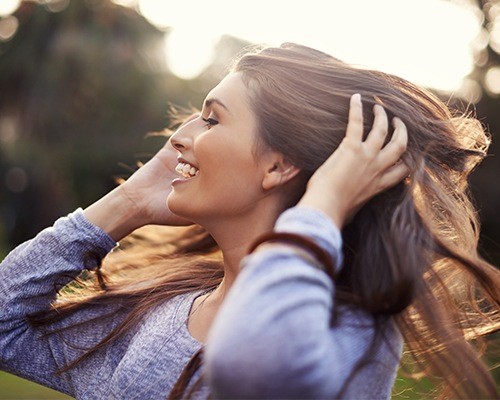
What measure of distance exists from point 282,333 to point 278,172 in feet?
2.43

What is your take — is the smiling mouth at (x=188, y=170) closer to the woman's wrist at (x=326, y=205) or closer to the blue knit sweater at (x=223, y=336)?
the blue knit sweater at (x=223, y=336)

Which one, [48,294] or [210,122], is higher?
[210,122]

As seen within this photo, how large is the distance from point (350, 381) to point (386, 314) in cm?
21

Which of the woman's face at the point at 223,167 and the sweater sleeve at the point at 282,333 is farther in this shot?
the woman's face at the point at 223,167

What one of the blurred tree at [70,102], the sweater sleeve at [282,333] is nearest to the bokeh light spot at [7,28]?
the blurred tree at [70,102]

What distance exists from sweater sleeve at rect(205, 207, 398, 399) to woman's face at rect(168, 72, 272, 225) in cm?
45

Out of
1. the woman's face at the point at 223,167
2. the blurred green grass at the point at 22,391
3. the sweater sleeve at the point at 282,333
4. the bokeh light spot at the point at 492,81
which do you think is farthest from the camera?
the bokeh light spot at the point at 492,81

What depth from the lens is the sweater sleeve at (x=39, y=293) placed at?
269 cm

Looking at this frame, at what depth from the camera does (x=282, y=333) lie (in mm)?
1785

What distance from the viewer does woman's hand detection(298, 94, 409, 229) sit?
206 centimetres

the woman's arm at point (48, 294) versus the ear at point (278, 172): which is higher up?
the ear at point (278, 172)

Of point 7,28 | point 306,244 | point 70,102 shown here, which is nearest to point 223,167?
point 306,244

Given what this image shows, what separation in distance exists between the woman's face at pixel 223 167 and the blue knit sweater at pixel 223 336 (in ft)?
1.15

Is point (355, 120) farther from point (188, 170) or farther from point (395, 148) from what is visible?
point (188, 170)
